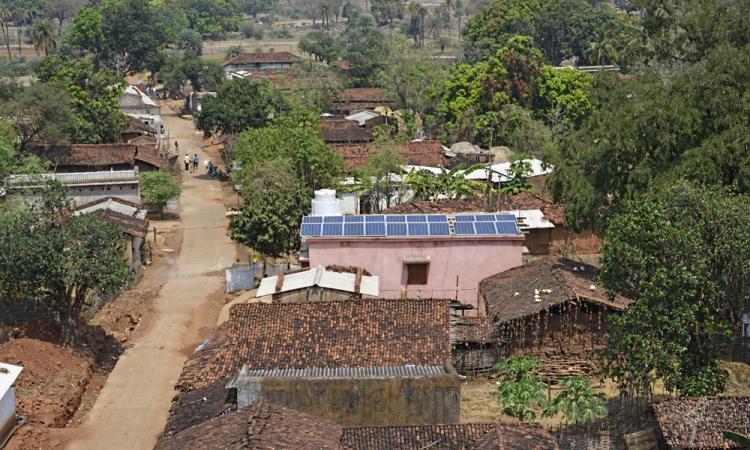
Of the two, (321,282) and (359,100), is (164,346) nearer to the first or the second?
(321,282)

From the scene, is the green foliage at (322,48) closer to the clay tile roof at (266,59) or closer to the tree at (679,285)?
the clay tile roof at (266,59)

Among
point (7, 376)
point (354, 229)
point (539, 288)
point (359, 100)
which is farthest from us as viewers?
point (359, 100)

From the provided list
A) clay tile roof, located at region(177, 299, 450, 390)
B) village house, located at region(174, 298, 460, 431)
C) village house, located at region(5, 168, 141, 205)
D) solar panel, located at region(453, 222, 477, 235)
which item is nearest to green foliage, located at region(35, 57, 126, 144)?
village house, located at region(5, 168, 141, 205)

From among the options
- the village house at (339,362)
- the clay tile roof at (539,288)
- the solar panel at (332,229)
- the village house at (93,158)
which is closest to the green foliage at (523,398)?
the village house at (339,362)

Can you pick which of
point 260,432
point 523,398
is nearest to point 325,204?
point 523,398

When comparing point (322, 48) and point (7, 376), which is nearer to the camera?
point (7, 376)

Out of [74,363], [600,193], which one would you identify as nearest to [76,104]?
[74,363]
